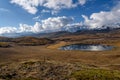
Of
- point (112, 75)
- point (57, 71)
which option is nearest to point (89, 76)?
point (112, 75)

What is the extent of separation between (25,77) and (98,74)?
490 inches

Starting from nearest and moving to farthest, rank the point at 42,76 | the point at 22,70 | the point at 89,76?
the point at 89,76
the point at 42,76
the point at 22,70

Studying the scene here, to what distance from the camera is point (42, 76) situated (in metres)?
36.9

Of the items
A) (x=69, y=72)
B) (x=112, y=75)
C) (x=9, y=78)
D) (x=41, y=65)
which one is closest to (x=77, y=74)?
(x=69, y=72)

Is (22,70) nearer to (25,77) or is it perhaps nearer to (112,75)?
(25,77)

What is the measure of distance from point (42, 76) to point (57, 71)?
10.6 ft

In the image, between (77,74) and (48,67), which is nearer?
(77,74)

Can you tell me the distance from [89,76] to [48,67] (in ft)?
30.2

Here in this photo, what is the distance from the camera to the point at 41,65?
137ft

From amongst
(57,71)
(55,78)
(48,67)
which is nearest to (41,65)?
(48,67)

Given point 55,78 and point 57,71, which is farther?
point 57,71

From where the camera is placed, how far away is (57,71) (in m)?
38.7

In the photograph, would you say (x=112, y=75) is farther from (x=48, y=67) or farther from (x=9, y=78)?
(x=9, y=78)

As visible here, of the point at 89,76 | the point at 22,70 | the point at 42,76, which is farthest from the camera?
the point at 22,70
